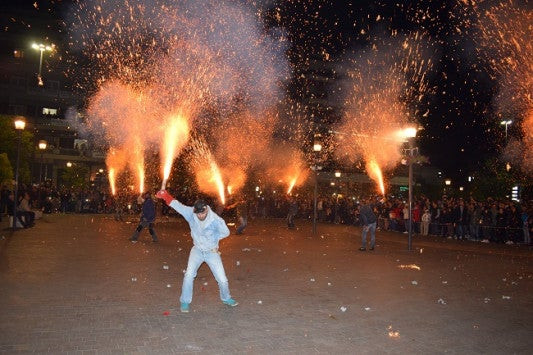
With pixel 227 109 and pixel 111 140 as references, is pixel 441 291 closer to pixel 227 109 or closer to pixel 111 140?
pixel 227 109

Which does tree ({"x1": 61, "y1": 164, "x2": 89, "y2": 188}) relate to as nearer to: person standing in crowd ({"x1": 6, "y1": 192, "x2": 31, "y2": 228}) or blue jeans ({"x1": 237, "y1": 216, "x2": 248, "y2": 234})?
person standing in crowd ({"x1": 6, "y1": 192, "x2": 31, "y2": 228})

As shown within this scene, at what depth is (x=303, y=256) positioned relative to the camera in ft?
39.8

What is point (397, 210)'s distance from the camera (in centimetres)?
2238

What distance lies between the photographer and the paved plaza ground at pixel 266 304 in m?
5.13

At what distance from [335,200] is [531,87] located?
555 inches

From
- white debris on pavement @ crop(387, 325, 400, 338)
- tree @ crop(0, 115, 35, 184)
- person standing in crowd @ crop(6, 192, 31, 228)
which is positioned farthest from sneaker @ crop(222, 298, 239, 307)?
tree @ crop(0, 115, 35, 184)

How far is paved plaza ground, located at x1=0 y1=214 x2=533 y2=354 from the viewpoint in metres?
5.13

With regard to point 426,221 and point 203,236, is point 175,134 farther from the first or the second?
point 203,236

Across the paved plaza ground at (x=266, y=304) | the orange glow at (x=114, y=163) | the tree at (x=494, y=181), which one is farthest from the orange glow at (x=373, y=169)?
the paved plaza ground at (x=266, y=304)

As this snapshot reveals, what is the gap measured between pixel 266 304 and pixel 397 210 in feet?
55.4

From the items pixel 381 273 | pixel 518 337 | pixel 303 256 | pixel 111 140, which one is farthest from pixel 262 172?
pixel 518 337

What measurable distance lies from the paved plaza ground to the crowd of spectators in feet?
15.2

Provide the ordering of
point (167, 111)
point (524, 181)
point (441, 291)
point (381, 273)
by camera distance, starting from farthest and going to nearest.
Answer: point (167, 111), point (524, 181), point (381, 273), point (441, 291)

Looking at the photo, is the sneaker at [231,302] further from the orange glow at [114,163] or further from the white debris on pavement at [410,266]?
the orange glow at [114,163]
